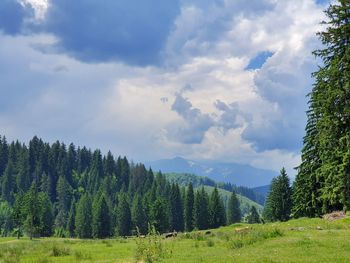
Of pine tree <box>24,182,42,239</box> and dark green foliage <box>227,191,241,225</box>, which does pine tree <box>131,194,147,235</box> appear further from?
dark green foliage <box>227,191,241,225</box>

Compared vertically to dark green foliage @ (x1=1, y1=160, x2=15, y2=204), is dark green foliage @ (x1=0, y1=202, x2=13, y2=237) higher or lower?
lower

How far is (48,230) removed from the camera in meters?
130

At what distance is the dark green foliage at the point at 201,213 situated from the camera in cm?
13862

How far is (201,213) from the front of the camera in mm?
139500

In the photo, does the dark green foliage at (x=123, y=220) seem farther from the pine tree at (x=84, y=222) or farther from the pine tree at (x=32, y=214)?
the pine tree at (x=32, y=214)

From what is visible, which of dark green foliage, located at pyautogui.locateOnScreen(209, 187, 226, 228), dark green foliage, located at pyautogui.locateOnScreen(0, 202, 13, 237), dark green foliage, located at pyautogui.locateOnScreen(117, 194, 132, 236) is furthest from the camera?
dark green foliage, located at pyautogui.locateOnScreen(0, 202, 13, 237)

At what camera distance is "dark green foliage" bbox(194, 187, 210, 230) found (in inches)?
5458

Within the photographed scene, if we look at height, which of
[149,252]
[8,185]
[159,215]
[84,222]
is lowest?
[149,252]

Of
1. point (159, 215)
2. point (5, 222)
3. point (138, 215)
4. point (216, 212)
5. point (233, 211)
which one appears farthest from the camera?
point (233, 211)

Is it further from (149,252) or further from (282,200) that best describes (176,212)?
(149,252)

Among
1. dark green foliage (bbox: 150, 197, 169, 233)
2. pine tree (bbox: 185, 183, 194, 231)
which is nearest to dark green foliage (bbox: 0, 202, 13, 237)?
dark green foliage (bbox: 150, 197, 169, 233)

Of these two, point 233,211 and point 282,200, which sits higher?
point 233,211

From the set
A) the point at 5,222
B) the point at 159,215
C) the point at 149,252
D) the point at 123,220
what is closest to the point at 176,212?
the point at 123,220

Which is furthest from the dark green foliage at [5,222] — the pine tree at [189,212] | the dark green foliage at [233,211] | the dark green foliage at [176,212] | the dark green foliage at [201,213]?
the dark green foliage at [233,211]
